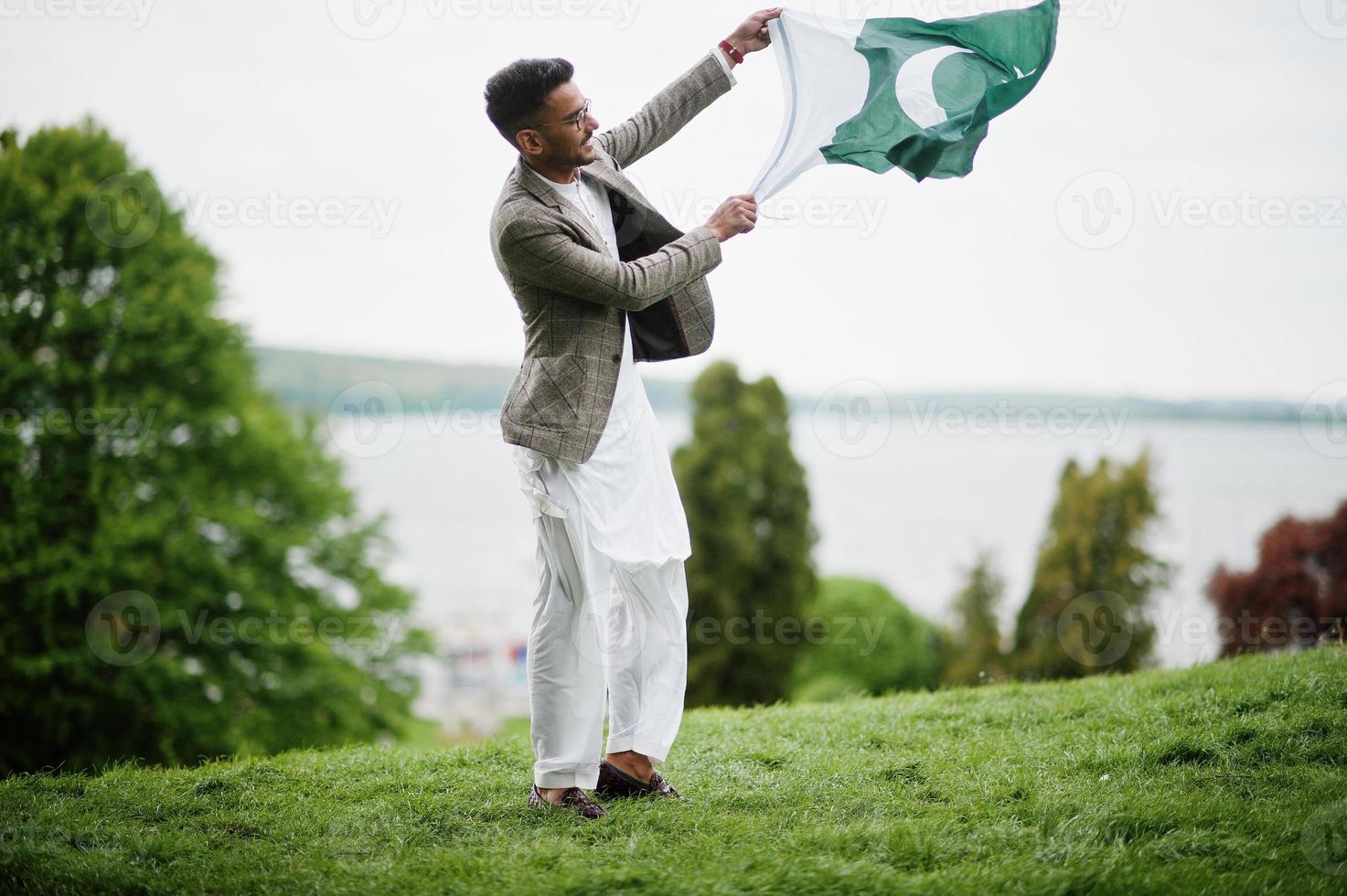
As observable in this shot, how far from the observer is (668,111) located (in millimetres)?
5516

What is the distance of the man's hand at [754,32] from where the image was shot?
5676 millimetres

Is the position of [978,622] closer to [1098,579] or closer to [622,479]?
[1098,579]

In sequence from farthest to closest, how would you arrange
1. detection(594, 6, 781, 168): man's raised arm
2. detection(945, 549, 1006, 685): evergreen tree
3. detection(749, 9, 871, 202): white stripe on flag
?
detection(945, 549, 1006, 685): evergreen tree
detection(749, 9, 871, 202): white stripe on flag
detection(594, 6, 781, 168): man's raised arm

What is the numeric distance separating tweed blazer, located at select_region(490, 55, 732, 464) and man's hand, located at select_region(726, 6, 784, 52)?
114 centimetres

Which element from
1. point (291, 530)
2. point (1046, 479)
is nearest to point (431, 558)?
point (1046, 479)

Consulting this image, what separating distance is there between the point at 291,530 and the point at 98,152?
23.3ft

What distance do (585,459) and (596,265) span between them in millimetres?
807

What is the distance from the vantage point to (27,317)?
17500 mm

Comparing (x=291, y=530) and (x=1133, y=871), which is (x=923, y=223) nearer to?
(x=291, y=530)

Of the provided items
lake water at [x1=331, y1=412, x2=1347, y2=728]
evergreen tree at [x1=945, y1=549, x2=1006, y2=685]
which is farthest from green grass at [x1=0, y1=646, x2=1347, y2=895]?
evergreen tree at [x1=945, y1=549, x2=1006, y2=685]

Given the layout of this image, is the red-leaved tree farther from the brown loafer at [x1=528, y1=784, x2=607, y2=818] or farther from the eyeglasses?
the eyeglasses

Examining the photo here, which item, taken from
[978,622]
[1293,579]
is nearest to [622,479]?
[1293,579]

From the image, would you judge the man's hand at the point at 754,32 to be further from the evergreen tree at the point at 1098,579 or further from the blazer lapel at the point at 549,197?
the evergreen tree at the point at 1098,579

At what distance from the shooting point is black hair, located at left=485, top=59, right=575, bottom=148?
4.55 m
